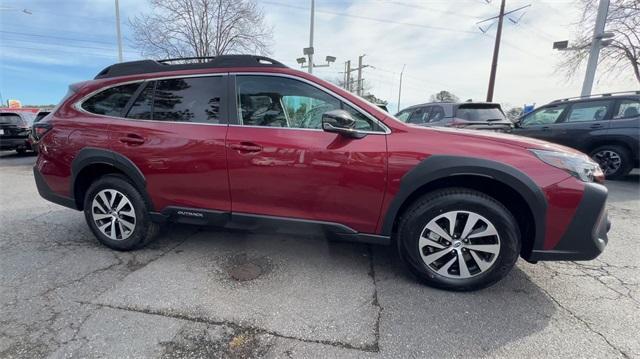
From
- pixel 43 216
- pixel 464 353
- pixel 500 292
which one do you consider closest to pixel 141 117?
pixel 43 216

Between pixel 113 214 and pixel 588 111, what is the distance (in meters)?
8.90

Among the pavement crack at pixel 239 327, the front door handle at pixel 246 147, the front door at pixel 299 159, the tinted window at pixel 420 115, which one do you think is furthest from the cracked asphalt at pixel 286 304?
the tinted window at pixel 420 115

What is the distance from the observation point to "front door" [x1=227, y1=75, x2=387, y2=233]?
8.32 feet

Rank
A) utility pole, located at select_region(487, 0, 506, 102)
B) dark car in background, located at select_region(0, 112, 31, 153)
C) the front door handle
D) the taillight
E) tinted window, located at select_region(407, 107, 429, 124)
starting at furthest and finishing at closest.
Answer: utility pole, located at select_region(487, 0, 506, 102)
dark car in background, located at select_region(0, 112, 31, 153)
tinted window, located at select_region(407, 107, 429, 124)
the taillight
the front door handle

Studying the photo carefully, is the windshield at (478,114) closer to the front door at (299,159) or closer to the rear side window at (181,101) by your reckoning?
the front door at (299,159)

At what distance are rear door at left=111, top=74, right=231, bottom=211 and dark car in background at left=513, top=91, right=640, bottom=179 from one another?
764 centimetres

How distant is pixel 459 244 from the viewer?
2.51 m

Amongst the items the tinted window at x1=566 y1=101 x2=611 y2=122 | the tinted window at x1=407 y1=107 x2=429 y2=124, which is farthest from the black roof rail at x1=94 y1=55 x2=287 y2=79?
the tinted window at x1=566 y1=101 x2=611 y2=122

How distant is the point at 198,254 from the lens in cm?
323

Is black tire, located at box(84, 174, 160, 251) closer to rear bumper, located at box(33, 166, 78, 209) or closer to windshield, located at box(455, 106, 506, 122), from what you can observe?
rear bumper, located at box(33, 166, 78, 209)

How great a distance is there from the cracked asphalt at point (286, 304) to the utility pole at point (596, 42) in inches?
383

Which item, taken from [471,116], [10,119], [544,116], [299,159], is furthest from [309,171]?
[10,119]

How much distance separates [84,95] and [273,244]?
2461 millimetres

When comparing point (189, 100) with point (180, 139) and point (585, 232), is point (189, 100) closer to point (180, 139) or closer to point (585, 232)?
point (180, 139)
